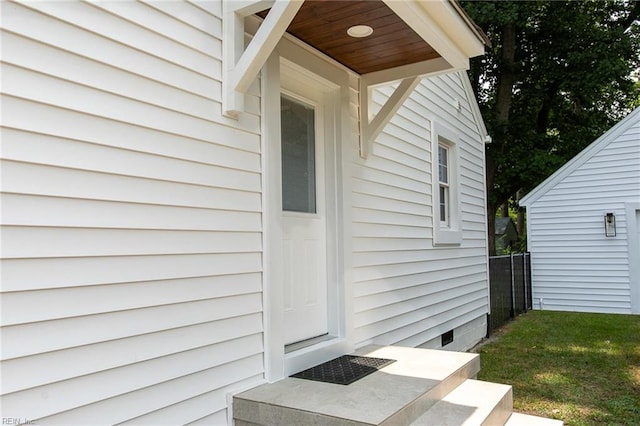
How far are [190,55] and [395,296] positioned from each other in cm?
308

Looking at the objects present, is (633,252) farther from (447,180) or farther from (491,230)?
(447,180)

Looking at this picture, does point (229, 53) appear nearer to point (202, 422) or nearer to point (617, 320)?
point (202, 422)

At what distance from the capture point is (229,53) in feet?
8.84

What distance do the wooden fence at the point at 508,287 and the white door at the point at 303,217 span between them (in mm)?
5169

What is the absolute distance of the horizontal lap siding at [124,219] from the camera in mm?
1778

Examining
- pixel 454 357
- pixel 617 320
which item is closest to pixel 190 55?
pixel 454 357

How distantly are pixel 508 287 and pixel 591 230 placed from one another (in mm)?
2298

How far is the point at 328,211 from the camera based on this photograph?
12.4 ft

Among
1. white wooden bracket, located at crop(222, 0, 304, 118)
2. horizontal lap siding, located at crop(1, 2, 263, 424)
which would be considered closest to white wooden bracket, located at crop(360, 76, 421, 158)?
horizontal lap siding, located at crop(1, 2, 263, 424)

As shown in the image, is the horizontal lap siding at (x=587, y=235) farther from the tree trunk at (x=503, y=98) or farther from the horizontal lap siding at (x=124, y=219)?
the horizontal lap siding at (x=124, y=219)

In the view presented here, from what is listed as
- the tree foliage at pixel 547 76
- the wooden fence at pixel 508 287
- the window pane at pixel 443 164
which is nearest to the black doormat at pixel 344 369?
the window pane at pixel 443 164

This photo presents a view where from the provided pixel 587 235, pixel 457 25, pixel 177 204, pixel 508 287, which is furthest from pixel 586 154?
pixel 177 204

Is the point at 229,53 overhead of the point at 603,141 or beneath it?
beneath

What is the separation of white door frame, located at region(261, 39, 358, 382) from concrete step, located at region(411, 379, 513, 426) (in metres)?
0.87
